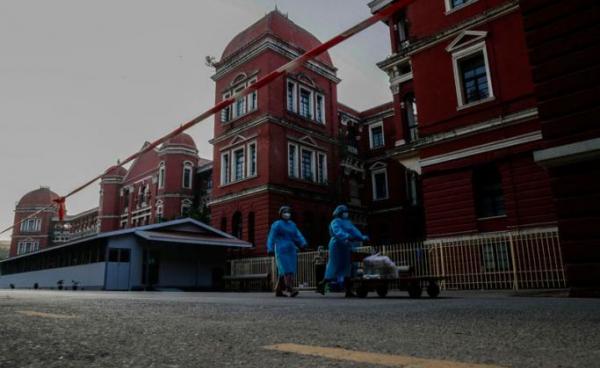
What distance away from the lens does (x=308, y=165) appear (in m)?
25.9

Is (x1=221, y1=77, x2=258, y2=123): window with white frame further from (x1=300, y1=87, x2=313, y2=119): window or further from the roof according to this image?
the roof

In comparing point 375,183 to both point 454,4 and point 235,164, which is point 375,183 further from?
point 454,4

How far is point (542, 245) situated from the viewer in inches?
473

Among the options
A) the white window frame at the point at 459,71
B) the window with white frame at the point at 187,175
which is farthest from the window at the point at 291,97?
the window with white frame at the point at 187,175

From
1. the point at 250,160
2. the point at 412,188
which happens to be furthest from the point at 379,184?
the point at 250,160

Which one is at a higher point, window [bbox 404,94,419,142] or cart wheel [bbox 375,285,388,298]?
window [bbox 404,94,419,142]

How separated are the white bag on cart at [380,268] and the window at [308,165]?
16560 millimetres

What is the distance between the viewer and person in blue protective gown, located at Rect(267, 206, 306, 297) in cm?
985

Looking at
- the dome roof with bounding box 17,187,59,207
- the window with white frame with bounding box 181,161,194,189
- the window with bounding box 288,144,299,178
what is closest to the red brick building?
the window with bounding box 288,144,299,178

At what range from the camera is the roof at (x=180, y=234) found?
19536 millimetres

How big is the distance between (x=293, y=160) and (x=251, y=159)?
2443mm

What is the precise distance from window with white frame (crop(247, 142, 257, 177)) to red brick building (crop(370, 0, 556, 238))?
31.3ft

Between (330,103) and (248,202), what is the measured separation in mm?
9198

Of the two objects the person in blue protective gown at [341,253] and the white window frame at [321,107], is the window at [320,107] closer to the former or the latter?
the white window frame at [321,107]
